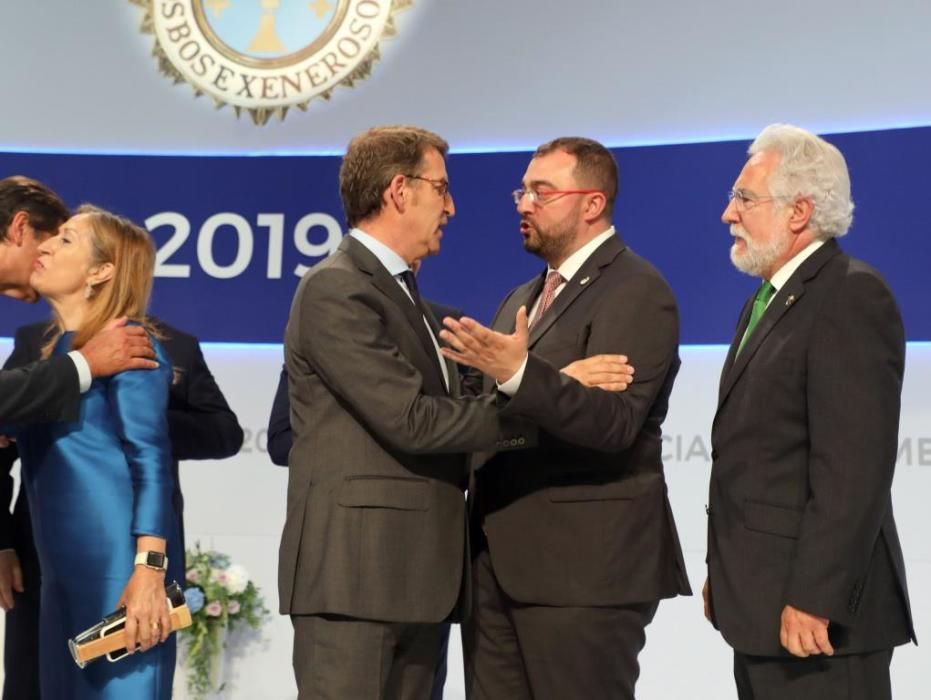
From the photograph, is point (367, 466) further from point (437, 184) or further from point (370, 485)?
point (437, 184)

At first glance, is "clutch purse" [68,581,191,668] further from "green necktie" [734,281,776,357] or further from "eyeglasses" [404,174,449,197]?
"green necktie" [734,281,776,357]

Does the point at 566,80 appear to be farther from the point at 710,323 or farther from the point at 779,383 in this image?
the point at 779,383

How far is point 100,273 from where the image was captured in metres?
2.98

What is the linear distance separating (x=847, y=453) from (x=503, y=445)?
731 millimetres

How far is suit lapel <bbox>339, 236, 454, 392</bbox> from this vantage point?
9.12ft

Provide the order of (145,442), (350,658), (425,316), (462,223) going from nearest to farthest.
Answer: (350,658), (145,442), (425,316), (462,223)

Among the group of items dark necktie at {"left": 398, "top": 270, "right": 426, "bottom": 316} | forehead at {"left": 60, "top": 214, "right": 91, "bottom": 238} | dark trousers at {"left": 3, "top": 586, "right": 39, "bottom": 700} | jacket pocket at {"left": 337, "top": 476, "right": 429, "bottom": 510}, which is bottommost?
dark trousers at {"left": 3, "top": 586, "right": 39, "bottom": 700}

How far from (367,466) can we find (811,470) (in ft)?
3.08

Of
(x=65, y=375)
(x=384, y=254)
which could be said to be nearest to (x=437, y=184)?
(x=384, y=254)

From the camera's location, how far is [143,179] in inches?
222

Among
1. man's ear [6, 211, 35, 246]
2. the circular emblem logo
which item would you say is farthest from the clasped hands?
the circular emblem logo

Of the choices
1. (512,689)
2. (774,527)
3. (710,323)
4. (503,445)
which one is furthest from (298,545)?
(710,323)

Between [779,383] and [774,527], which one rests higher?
[779,383]

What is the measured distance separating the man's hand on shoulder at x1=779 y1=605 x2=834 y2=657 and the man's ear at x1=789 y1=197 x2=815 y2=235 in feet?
→ 2.84
